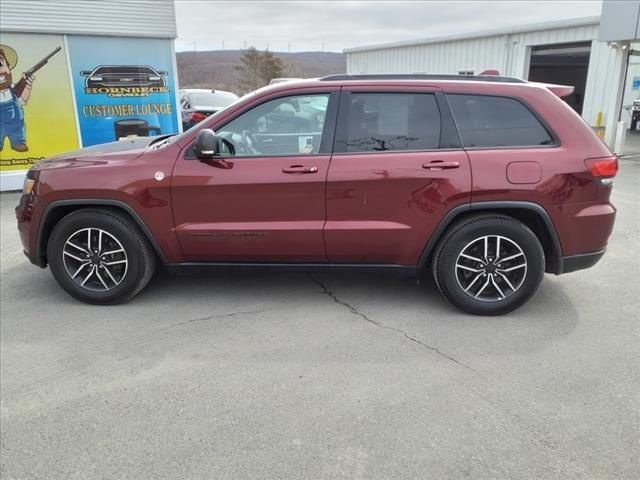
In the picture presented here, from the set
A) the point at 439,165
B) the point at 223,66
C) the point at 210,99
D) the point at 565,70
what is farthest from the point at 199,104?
the point at 223,66

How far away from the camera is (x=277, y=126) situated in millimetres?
3984

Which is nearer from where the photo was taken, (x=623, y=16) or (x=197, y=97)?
(x=623, y=16)

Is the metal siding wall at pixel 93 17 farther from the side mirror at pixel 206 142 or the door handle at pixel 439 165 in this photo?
the door handle at pixel 439 165

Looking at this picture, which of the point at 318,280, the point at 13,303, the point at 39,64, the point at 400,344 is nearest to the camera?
the point at 400,344

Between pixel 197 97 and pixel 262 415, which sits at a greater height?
pixel 197 97

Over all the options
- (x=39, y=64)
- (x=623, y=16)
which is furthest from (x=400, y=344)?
(x=623, y=16)

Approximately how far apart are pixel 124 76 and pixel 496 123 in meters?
7.57

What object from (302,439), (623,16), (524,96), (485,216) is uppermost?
(623,16)

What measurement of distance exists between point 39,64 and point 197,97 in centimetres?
550

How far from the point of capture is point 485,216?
3824 millimetres

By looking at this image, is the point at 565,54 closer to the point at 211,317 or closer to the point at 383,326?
the point at 383,326

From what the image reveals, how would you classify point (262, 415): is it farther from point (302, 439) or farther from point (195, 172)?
point (195, 172)

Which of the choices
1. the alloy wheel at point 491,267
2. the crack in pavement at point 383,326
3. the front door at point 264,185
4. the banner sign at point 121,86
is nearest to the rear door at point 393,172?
the front door at point 264,185

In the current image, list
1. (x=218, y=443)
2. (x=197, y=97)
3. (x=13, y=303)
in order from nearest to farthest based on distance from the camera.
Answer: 1. (x=218, y=443)
2. (x=13, y=303)
3. (x=197, y=97)
